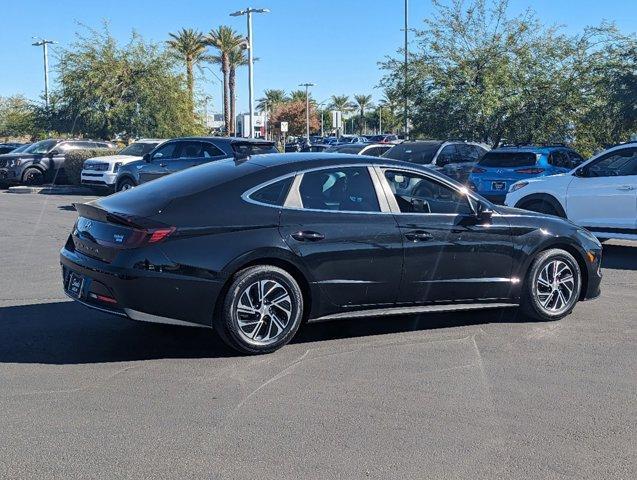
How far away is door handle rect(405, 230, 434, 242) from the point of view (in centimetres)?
646

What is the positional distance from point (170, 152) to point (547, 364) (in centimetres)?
1460

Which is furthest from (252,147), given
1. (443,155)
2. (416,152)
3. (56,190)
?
(56,190)

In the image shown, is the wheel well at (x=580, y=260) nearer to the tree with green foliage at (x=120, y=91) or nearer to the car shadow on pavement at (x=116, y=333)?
the car shadow on pavement at (x=116, y=333)

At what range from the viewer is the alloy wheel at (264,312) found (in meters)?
5.86

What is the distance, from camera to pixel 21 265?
33.0 feet

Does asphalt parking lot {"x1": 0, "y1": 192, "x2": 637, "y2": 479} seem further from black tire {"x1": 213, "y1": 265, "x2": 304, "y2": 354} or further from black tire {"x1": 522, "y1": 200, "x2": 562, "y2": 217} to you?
black tire {"x1": 522, "y1": 200, "x2": 562, "y2": 217}

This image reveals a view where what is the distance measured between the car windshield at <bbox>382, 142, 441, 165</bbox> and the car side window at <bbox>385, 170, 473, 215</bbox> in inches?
460

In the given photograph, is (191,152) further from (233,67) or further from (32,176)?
(233,67)

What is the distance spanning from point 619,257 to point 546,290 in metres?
4.94

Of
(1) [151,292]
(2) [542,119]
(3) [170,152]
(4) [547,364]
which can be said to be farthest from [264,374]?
(2) [542,119]

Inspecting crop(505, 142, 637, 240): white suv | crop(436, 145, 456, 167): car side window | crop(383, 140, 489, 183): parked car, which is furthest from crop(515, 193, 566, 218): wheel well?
crop(436, 145, 456, 167): car side window

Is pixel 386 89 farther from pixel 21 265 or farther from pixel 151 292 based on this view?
pixel 151 292

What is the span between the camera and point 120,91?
32.8 m

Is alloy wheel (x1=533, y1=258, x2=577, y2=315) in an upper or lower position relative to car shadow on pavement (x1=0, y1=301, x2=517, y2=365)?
upper
